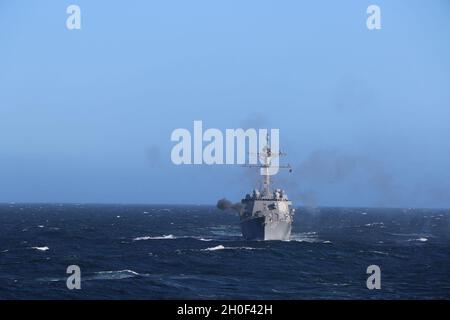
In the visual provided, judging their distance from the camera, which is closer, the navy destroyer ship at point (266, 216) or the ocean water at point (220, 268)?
the ocean water at point (220, 268)

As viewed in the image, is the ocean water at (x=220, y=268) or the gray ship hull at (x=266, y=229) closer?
the ocean water at (x=220, y=268)

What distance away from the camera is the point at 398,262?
3162 inches

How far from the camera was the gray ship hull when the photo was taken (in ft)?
338

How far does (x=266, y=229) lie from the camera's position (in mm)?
102688

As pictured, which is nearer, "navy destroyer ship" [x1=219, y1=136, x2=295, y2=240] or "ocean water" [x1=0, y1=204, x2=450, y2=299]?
"ocean water" [x1=0, y1=204, x2=450, y2=299]

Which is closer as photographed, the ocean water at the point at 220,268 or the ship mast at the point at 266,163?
the ocean water at the point at 220,268

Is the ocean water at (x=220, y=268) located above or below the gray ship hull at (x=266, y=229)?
below

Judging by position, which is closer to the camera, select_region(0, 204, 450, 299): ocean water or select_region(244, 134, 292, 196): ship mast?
select_region(0, 204, 450, 299): ocean water

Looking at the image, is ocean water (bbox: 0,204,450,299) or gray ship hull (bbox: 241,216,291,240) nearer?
ocean water (bbox: 0,204,450,299)

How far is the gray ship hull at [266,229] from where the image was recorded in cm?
10288

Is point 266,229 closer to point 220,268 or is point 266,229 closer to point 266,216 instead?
point 266,216

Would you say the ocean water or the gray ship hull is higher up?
the gray ship hull
